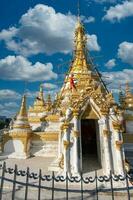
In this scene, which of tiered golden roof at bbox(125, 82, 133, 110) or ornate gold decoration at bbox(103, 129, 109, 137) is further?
tiered golden roof at bbox(125, 82, 133, 110)

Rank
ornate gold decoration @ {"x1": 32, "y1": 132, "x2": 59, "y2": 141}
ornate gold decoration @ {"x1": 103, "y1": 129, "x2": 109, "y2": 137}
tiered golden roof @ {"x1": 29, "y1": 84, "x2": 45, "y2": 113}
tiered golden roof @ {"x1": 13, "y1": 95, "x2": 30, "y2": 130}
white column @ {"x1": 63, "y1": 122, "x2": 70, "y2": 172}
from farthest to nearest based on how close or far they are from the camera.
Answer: tiered golden roof @ {"x1": 29, "y1": 84, "x2": 45, "y2": 113} → tiered golden roof @ {"x1": 13, "y1": 95, "x2": 30, "y2": 130} → ornate gold decoration @ {"x1": 32, "y1": 132, "x2": 59, "y2": 141} → ornate gold decoration @ {"x1": 103, "y1": 129, "x2": 109, "y2": 137} → white column @ {"x1": 63, "y1": 122, "x2": 70, "y2": 172}

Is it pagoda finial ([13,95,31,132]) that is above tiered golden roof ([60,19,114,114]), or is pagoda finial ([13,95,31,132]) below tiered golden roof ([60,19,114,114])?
below

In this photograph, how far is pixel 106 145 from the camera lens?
9109 millimetres

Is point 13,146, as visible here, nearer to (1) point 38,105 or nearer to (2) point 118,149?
(2) point 118,149

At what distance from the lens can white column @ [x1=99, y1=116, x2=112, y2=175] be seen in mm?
8859

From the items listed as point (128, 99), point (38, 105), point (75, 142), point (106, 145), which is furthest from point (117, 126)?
point (38, 105)

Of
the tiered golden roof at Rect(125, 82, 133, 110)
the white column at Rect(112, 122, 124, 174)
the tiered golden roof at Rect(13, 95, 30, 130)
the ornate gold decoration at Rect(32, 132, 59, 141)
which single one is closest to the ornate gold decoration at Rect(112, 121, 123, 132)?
the white column at Rect(112, 122, 124, 174)

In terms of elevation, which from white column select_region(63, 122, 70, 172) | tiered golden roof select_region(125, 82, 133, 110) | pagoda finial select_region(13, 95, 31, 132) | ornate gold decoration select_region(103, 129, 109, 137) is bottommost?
white column select_region(63, 122, 70, 172)

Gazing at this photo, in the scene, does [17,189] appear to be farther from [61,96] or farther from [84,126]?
[61,96]

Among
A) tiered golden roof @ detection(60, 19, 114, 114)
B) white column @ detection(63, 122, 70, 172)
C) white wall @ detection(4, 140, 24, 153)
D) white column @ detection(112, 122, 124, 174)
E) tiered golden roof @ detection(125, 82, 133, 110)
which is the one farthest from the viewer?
tiered golden roof @ detection(125, 82, 133, 110)

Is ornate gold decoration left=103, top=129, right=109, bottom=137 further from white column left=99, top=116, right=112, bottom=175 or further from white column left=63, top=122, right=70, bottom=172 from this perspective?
white column left=63, top=122, right=70, bottom=172

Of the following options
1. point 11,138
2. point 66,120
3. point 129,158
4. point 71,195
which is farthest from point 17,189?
point 129,158

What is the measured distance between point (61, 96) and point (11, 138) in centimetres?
783

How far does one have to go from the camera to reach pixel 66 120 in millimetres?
9586
